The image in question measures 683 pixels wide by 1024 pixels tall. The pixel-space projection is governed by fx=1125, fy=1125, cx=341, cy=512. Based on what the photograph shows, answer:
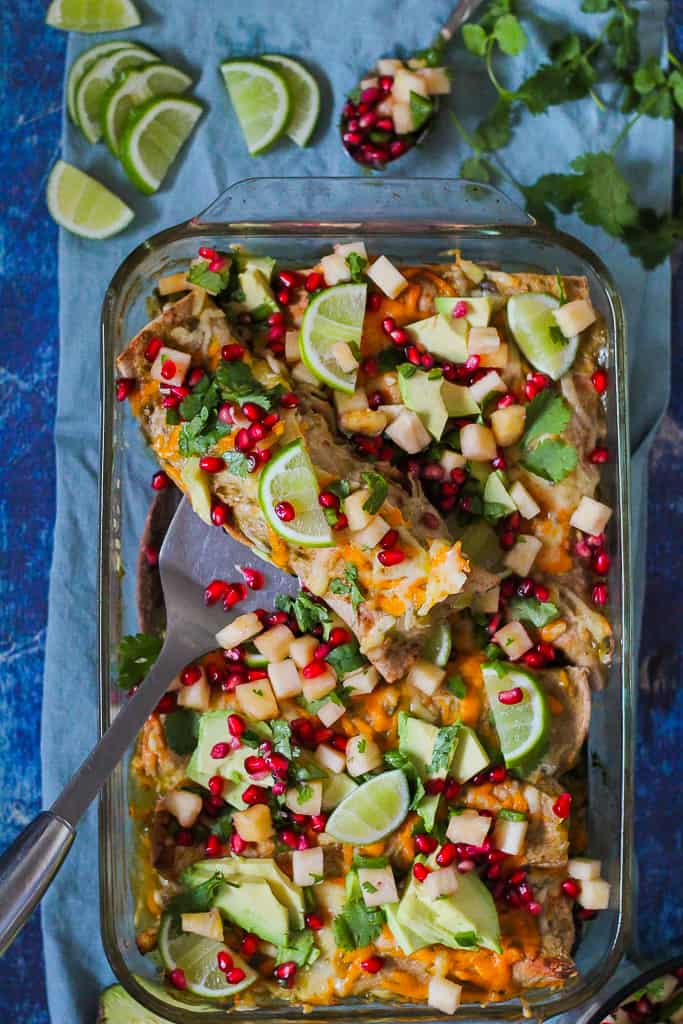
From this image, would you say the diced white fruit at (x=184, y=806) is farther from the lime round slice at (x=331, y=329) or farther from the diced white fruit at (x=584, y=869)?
the lime round slice at (x=331, y=329)

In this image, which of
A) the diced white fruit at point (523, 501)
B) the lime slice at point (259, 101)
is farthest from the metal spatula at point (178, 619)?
the lime slice at point (259, 101)

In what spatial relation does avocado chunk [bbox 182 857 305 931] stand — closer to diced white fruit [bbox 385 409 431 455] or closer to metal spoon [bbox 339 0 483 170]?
diced white fruit [bbox 385 409 431 455]

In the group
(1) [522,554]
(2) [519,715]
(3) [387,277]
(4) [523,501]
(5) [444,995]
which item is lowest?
(5) [444,995]

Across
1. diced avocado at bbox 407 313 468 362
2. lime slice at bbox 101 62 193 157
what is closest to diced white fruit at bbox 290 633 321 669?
diced avocado at bbox 407 313 468 362

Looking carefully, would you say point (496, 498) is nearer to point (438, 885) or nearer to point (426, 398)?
point (426, 398)

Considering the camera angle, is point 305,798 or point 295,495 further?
point 305,798

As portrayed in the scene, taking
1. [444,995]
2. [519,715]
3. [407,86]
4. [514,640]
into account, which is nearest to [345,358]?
[514,640]

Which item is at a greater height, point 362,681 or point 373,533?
point 373,533
